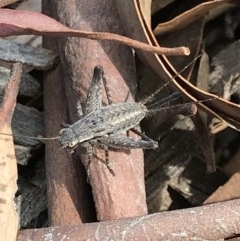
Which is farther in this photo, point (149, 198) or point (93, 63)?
point (149, 198)

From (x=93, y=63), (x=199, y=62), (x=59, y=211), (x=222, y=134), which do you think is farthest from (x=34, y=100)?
(x=222, y=134)

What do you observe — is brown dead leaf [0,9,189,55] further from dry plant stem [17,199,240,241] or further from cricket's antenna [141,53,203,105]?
dry plant stem [17,199,240,241]

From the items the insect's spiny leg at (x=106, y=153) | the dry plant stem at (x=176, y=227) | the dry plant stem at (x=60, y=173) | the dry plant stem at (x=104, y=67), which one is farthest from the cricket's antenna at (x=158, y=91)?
the dry plant stem at (x=176, y=227)

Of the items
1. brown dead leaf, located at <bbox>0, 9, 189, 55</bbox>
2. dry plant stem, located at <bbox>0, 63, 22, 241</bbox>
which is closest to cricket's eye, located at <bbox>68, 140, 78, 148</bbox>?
dry plant stem, located at <bbox>0, 63, 22, 241</bbox>

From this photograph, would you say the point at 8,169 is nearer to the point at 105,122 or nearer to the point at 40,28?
the point at 40,28

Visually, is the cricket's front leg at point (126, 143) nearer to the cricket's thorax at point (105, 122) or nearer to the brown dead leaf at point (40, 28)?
the cricket's thorax at point (105, 122)

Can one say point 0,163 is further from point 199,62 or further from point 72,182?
point 199,62

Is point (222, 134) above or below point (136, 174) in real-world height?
above

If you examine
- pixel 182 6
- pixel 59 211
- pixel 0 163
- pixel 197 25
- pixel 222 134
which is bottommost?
pixel 59 211
